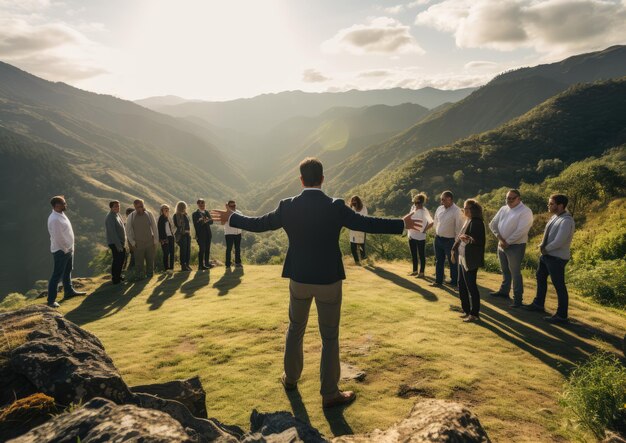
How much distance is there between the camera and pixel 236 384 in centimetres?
487

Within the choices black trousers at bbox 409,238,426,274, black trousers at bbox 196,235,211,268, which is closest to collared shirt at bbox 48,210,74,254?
black trousers at bbox 196,235,211,268

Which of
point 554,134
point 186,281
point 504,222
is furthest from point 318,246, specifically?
point 554,134

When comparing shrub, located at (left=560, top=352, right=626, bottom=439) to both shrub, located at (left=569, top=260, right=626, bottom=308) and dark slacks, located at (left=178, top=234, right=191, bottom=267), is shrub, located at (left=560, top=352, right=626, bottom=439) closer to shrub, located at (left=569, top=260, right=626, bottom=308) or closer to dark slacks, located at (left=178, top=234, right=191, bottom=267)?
shrub, located at (left=569, top=260, right=626, bottom=308)

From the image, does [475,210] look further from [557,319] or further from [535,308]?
→ [535,308]

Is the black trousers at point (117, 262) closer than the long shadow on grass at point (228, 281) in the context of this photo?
No

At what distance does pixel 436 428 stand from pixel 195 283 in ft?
32.0

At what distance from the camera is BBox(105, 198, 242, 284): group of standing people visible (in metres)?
11.2

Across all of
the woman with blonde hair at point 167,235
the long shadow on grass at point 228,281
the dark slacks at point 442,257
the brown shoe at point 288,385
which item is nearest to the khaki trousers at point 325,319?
the brown shoe at point 288,385

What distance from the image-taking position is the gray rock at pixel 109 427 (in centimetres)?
214

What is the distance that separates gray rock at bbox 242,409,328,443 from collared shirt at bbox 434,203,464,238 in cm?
730

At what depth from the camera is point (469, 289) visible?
7023 mm

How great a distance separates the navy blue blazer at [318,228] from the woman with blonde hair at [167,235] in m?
9.43

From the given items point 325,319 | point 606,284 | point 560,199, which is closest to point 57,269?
point 325,319

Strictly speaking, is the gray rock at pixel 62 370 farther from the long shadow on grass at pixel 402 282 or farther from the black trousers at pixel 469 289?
the long shadow on grass at pixel 402 282
